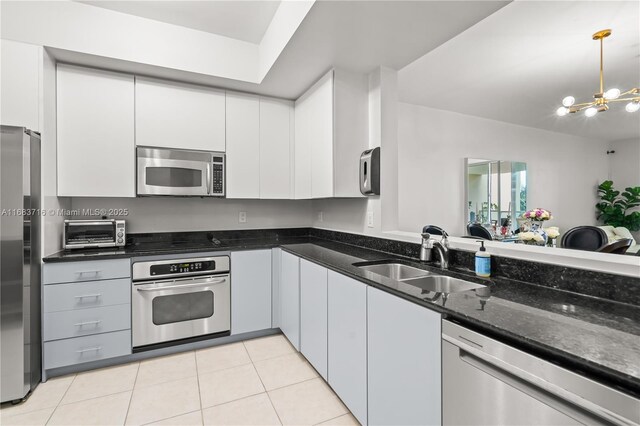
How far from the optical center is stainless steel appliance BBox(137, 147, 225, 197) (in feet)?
8.40

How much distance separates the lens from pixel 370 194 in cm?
244

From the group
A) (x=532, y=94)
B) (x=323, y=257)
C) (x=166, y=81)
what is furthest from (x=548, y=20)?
(x=166, y=81)

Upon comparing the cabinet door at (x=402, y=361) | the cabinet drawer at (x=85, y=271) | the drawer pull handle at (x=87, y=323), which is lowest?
the drawer pull handle at (x=87, y=323)

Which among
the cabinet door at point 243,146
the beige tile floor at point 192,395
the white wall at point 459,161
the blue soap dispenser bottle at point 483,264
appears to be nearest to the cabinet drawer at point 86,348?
the beige tile floor at point 192,395

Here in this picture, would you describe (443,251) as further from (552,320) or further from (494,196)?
(494,196)

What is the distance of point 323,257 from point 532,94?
3636 millimetres

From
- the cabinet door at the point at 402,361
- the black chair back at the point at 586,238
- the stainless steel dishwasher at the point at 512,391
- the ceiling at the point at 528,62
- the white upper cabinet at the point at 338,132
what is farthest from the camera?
the black chair back at the point at 586,238

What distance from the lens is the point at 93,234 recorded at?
7.97 ft

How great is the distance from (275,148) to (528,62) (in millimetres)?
2634

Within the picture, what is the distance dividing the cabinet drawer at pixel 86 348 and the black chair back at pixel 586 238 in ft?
13.7

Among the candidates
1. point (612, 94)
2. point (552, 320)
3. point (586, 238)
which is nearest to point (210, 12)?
point (552, 320)

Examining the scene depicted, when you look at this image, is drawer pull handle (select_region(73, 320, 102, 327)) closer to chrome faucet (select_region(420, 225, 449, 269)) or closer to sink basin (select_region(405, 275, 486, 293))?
sink basin (select_region(405, 275, 486, 293))

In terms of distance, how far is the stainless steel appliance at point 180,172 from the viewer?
8.40ft

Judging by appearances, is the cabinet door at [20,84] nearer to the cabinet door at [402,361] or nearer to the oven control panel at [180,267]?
the oven control panel at [180,267]
